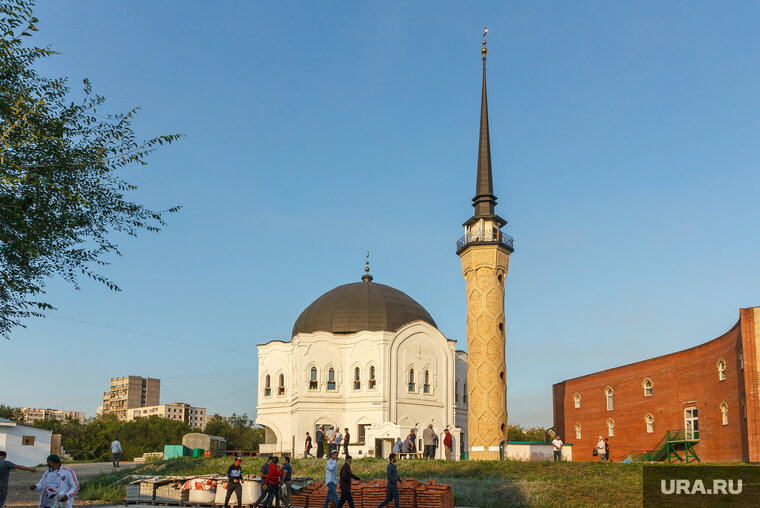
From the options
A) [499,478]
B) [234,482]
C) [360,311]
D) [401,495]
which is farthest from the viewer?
[360,311]

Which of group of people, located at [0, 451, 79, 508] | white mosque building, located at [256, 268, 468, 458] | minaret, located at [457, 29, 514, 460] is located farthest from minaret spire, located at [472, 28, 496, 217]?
group of people, located at [0, 451, 79, 508]

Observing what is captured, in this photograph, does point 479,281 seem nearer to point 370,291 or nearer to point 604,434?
point 370,291

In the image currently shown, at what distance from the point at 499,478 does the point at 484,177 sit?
Answer: 70.3 ft

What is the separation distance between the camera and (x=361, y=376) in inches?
→ 1806

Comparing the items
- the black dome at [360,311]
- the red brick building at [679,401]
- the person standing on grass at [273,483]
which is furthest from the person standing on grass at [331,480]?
the black dome at [360,311]

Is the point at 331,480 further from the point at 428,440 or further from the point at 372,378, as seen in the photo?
the point at 372,378

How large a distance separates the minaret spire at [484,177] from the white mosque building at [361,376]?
27.8 ft

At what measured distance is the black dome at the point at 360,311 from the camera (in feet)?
156

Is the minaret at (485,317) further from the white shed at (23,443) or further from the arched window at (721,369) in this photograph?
the white shed at (23,443)

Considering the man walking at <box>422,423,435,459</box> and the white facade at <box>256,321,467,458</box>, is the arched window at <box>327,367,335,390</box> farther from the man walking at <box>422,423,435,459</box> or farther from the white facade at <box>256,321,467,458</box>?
the man walking at <box>422,423,435,459</box>

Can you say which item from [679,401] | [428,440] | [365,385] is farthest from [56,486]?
[679,401]

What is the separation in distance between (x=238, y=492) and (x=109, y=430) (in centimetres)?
7784

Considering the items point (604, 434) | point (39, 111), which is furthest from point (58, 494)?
point (604, 434)

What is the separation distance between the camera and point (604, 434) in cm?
4703
